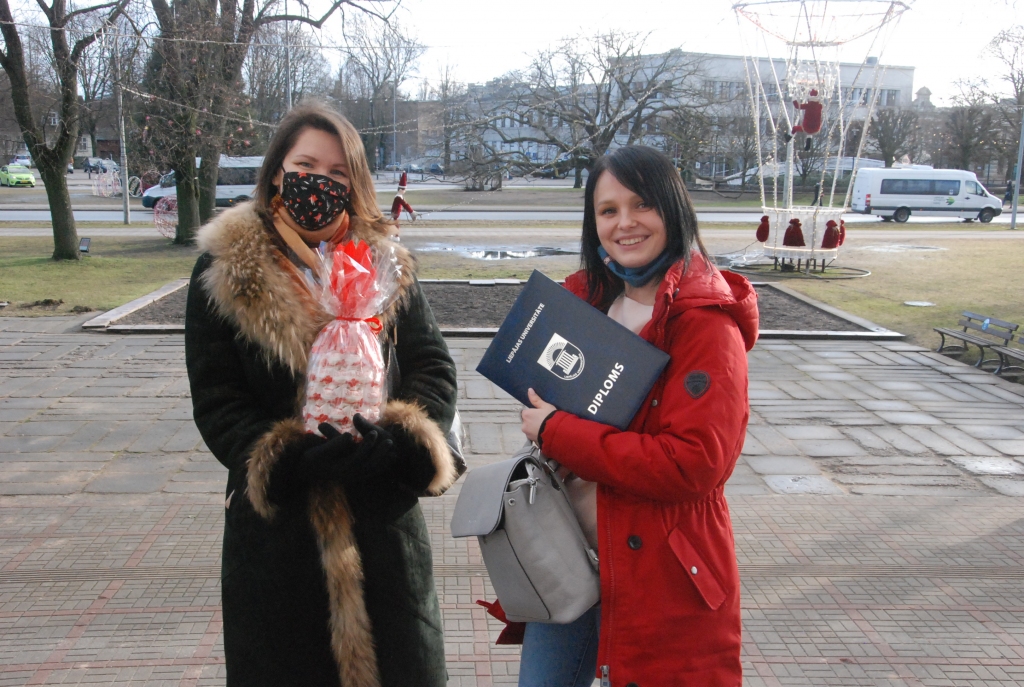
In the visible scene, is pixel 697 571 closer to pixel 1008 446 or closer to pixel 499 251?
pixel 1008 446

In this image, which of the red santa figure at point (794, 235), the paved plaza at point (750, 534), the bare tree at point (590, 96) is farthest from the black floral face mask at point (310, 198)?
the red santa figure at point (794, 235)

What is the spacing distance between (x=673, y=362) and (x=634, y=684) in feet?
2.39

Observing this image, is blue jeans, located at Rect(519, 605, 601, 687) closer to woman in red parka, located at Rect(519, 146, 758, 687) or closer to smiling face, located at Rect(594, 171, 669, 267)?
woman in red parka, located at Rect(519, 146, 758, 687)

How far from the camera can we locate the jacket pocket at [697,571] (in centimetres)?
184

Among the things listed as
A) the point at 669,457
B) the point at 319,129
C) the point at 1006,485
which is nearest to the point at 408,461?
the point at 669,457

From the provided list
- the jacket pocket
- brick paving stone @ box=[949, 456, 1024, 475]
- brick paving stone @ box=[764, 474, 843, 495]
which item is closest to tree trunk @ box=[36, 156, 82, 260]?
brick paving stone @ box=[764, 474, 843, 495]

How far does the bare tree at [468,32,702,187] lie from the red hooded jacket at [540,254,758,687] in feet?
37.6

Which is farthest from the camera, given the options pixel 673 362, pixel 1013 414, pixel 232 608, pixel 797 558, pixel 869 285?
pixel 869 285

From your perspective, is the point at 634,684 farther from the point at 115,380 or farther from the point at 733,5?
the point at 733,5

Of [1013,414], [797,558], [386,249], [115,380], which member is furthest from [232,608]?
[1013,414]

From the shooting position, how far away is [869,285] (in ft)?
48.0

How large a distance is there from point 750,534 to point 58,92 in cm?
1455

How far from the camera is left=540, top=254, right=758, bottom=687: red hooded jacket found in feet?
5.92

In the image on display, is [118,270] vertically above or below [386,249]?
below
